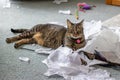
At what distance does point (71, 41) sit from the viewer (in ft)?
6.56

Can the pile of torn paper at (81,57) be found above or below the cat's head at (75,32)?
below

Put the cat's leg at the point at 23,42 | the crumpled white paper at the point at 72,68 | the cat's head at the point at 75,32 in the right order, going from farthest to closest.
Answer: the cat's leg at the point at 23,42, the cat's head at the point at 75,32, the crumpled white paper at the point at 72,68

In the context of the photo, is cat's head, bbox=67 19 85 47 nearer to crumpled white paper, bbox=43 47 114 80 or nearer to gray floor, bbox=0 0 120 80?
crumpled white paper, bbox=43 47 114 80

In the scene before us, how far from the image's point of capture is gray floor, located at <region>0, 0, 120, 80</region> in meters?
1.88

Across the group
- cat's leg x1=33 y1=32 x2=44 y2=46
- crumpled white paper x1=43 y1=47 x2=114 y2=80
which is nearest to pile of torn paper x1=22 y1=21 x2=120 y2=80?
crumpled white paper x1=43 y1=47 x2=114 y2=80

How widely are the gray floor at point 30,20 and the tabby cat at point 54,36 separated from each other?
15 centimetres

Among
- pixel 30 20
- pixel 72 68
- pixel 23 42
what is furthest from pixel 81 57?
pixel 30 20

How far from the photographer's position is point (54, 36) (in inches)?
87.0

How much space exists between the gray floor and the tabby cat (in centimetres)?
15

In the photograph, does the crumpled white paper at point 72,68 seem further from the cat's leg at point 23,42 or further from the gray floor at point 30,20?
the cat's leg at point 23,42

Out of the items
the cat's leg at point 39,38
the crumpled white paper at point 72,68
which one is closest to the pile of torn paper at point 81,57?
the crumpled white paper at point 72,68

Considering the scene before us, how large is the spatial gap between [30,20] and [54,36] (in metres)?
0.91

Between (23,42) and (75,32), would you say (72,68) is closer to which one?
(75,32)

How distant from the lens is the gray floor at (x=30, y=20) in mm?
1875
